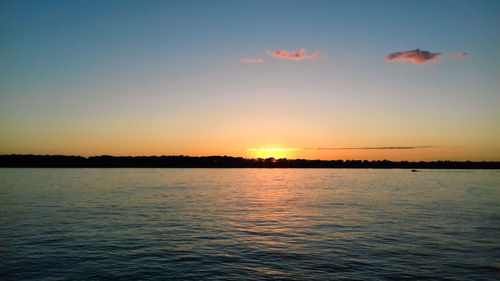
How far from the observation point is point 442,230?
115ft

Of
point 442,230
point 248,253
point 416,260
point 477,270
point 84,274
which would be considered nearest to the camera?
point 84,274

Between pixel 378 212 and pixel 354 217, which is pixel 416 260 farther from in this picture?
pixel 378 212

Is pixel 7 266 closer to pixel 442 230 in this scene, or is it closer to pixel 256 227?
pixel 256 227

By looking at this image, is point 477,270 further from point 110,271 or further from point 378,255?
point 110,271

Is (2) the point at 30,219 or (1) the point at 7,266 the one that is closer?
(1) the point at 7,266

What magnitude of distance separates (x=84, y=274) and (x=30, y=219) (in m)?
24.3

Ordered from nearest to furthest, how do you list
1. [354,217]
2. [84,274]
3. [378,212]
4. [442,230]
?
[84,274] < [442,230] < [354,217] < [378,212]

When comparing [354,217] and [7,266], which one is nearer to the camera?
[7,266]

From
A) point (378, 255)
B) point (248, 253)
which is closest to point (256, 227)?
point (248, 253)

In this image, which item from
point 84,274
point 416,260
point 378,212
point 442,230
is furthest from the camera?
point 378,212

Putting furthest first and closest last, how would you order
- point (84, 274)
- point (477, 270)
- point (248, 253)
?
1. point (248, 253)
2. point (477, 270)
3. point (84, 274)

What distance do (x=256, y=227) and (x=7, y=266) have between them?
2089cm

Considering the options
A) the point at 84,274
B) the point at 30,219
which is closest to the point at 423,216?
the point at 84,274

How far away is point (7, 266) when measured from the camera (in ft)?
73.4
